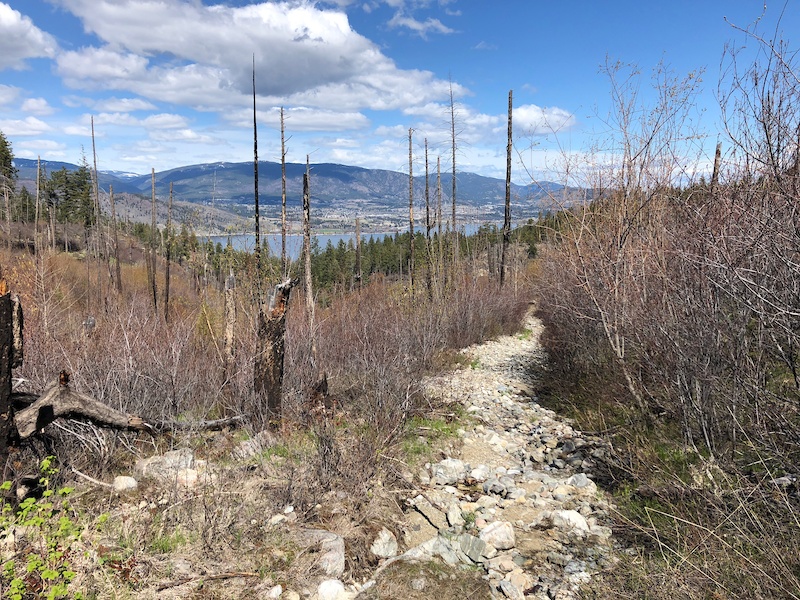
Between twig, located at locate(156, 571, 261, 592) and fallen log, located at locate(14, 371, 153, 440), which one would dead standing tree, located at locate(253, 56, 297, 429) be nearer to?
fallen log, located at locate(14, 371, 153, 440)

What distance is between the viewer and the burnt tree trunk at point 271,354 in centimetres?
592

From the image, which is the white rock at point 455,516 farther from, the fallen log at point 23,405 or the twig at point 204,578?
the fallen log at point 23,405

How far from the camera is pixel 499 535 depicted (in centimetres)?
418

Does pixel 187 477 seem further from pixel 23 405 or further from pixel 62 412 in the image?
pixel 23 405

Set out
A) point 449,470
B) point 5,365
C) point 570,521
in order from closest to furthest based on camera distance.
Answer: point 5,365 < point 570,521 < point 449,470

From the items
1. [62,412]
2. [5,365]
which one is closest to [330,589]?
[62,412]

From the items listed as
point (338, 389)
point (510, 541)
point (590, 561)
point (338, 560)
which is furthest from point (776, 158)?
point (338, 389)

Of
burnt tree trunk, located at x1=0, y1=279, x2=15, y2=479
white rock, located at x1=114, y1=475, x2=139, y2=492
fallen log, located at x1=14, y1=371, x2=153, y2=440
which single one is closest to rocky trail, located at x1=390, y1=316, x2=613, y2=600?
white rock, located at x1=114, y1=475, x2=139, y2=492

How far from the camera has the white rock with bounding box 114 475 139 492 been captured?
4.05 metres

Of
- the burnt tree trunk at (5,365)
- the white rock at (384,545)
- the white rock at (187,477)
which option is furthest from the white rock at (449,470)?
the burnt tree trunk at (5,365)

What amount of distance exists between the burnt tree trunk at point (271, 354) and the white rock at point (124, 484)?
1.85 metres

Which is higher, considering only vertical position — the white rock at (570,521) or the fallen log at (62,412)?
the fallen log at (62,412)

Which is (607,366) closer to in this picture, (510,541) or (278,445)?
(510,541)

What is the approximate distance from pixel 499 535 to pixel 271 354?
3383 mm
